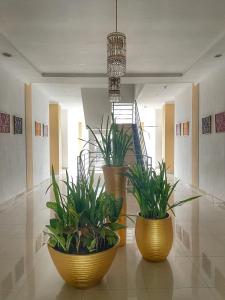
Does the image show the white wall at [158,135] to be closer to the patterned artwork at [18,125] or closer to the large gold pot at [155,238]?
the patterned artwork at [18,125]

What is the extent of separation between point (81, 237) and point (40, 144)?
19.8 ft

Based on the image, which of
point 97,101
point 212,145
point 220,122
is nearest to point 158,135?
point 97,101

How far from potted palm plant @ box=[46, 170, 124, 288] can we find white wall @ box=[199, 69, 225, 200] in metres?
3.61

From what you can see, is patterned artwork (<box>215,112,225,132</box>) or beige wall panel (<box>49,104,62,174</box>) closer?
patterned artwork (<box>215,112,225,132</box>)

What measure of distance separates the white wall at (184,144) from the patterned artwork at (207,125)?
0.92m

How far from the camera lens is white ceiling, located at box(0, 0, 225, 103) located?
305cm

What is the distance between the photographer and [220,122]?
5.25 m

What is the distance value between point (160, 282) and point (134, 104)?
8.15 meters

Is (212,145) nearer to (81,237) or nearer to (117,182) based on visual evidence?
(117,182)

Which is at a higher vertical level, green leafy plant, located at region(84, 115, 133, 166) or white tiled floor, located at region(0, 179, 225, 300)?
green leafy plant, located at region(84, 115, 133, 166)

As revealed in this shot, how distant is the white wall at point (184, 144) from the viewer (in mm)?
7336

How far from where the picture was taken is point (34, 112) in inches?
289

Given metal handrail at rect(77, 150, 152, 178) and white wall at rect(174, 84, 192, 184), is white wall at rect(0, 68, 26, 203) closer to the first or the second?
metal handrail at rect(77, 150, 152, 178)

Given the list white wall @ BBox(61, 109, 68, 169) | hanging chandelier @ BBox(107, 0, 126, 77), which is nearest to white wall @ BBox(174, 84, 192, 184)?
hanging chandelier @ BBox(107, 0, 126, 77)
